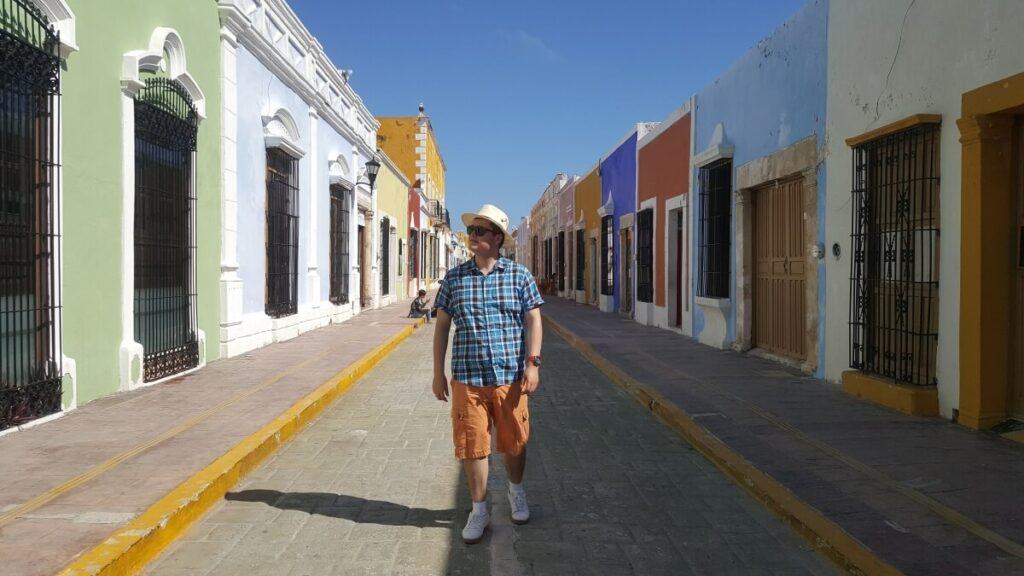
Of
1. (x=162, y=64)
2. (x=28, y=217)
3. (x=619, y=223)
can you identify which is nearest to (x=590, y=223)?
(x=619, y=223)

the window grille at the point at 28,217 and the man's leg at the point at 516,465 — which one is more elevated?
the window grille at the point at 28,217


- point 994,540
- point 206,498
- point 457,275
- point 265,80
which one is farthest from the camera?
point 265,80

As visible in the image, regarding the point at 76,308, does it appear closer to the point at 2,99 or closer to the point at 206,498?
the point at 2,99

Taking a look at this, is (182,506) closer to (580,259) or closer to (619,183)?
(619,183)

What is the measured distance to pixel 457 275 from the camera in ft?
12.6

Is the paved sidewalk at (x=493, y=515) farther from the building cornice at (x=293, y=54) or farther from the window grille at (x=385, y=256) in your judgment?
the window grille at (x=385, y=256)

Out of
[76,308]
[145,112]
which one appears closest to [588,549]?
[76,308]

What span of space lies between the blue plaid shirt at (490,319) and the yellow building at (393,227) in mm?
18314

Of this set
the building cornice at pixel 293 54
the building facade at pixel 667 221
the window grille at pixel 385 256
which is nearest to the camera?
the building cornice at pixel 293 54

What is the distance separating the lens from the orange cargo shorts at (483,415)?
3.72 meters

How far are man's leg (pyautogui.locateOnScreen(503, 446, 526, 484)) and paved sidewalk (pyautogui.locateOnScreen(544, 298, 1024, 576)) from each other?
5.03 feet

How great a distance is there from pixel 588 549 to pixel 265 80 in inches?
384

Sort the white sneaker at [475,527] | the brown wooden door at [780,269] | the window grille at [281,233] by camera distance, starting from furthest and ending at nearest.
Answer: the window grille at [281,233] → the brown wooden door at [780,269] → the white sneaker at [475,527]

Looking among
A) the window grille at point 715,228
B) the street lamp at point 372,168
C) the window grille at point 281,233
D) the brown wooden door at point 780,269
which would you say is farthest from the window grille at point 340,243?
the brown wooden door at point 780,269
